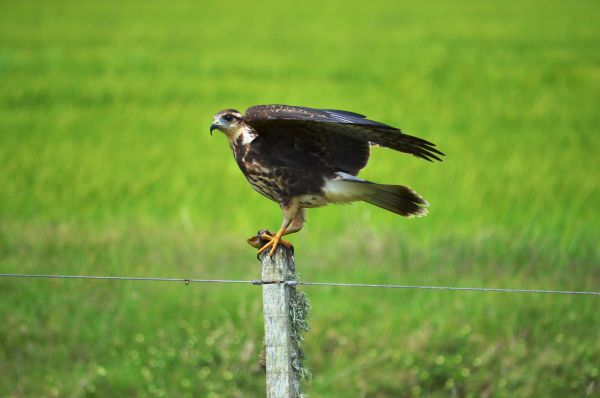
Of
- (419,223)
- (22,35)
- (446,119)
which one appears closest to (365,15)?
(22,35)

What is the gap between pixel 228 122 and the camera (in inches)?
159

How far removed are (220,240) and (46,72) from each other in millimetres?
6257

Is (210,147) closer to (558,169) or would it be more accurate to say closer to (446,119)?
(446,119)

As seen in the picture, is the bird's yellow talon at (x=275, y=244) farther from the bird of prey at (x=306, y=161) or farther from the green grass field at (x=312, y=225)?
the green grass field at (x=312, y=225)

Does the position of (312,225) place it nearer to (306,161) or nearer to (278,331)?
(306,161)

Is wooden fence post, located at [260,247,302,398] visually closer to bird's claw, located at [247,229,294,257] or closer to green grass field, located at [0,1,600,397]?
bird's claw, located at [247,229,294,257]

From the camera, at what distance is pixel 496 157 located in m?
8.90

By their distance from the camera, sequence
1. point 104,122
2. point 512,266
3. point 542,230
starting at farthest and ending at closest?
point 104,122, point 542,230, point 512,266

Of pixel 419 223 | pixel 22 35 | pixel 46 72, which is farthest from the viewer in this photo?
pixel 22 35

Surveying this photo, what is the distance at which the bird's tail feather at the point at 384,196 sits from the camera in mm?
3998

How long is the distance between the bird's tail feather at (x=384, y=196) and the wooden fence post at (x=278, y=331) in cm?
73

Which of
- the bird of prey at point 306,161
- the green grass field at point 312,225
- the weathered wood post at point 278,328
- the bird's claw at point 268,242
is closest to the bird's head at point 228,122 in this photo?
the bird of prey at point 306,161

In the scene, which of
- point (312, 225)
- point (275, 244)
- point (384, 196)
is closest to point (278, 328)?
point (275, 244)

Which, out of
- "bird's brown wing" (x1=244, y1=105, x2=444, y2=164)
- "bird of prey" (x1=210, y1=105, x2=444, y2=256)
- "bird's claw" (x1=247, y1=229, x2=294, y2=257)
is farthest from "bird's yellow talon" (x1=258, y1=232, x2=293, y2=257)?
"bird's brown wing" (x1=244, y1=105, x2=444, y2=164)
